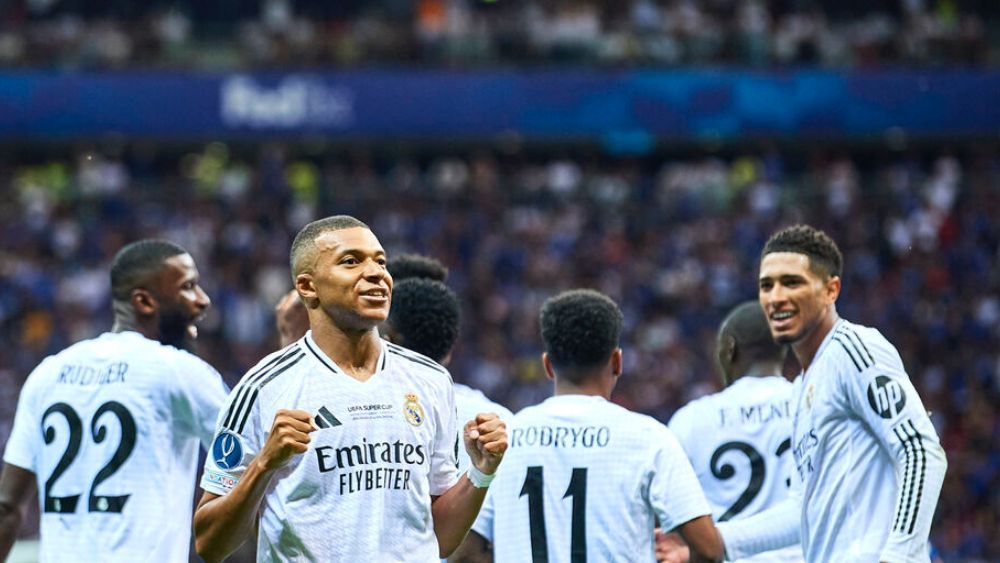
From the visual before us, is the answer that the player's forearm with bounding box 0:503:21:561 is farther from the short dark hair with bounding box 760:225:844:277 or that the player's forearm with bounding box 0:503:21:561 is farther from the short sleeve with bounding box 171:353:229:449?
the short dark hair with bounding box 760:225:844:277

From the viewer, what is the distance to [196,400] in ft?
20.1

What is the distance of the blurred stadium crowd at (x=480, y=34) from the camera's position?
88.5 feet

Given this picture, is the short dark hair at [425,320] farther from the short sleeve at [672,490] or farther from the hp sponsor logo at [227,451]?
the hp sponsor logo at [227,451]

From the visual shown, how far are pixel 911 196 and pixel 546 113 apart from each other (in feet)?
23.2

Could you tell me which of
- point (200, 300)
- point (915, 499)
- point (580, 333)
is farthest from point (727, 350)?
point (200, 300)

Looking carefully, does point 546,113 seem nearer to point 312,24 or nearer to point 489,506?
point 312,24

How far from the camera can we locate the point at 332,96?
27.3 metres

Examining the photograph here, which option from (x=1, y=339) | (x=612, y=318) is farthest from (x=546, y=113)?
(x=612, y=318)

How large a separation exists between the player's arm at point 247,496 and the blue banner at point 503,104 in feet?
76.3

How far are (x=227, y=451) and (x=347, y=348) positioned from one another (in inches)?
20.3

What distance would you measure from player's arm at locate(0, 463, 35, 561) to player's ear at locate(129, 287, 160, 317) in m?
0.84

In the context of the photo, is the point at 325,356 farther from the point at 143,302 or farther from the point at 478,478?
the point at 143,302

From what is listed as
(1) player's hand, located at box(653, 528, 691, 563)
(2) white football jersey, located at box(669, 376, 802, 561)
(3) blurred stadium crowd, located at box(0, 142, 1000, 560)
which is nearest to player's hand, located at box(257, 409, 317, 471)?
(1) player's hand, located at box(653, 528, 691, 563)

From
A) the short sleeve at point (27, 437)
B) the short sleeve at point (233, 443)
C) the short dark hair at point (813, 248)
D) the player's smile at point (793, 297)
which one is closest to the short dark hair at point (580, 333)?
the player's smile at point (793, 297)
